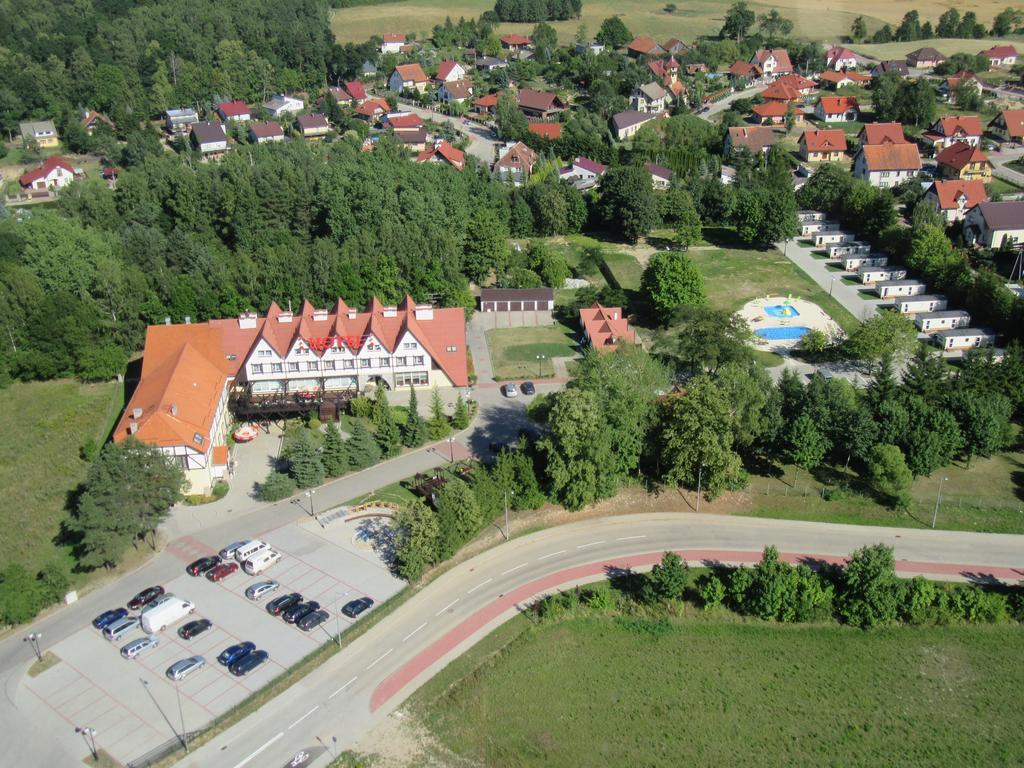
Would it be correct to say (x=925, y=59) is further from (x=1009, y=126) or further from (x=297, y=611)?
(x=297, y=611)

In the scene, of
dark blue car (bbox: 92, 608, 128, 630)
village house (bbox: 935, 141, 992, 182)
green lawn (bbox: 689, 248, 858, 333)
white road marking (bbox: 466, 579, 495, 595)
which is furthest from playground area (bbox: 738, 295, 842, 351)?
dark blue car (bbox: 92, 608, 128, 630)

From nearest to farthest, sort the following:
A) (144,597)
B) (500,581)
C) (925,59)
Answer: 1. (144,597)
2. (500,581)
3. (925,59)

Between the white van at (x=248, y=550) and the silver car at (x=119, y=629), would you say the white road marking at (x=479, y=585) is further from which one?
the silver car at (x=119, y=629)

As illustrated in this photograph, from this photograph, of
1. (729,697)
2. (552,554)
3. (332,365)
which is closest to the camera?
(729,697)

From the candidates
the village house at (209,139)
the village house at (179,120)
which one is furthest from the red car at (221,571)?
the village house at (179,120)

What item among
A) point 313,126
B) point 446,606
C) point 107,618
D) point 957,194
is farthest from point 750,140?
point 107,618

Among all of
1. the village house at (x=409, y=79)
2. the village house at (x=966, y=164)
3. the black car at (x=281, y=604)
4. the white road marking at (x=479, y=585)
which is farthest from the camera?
the village house at (x=409, y=79)

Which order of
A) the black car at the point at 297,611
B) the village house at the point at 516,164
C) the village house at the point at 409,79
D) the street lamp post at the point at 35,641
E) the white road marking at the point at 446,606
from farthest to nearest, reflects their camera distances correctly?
the village house at the point at 409,79
the village house at the point at 516,164
the white road marking at the point at 446,606
the black car at the point at 297,611
the street lamp post at the point at 35,641
